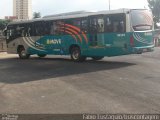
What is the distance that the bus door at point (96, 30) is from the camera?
2080 centimetres

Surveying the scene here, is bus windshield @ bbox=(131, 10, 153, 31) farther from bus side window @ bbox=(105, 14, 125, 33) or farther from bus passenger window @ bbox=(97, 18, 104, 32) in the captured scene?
bus passenger window @ bbox=(97, 18, 104, 32)

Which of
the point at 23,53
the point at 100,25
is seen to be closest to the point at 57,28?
the point at 100,25

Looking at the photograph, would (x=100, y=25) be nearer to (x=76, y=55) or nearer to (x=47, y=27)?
(x=76, y=55)

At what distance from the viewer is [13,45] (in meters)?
28.5

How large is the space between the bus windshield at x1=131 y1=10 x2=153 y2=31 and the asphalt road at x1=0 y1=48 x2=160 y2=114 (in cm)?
326

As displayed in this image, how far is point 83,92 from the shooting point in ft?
37.9

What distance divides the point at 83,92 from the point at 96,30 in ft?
32.8

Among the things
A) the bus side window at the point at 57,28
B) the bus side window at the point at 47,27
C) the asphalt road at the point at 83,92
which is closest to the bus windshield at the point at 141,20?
the asphalt road at the point at 83,92

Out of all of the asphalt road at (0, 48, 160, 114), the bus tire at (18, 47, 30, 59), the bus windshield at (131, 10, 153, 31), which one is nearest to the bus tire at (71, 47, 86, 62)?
the bus windshield at (131, 10, 153, 31)

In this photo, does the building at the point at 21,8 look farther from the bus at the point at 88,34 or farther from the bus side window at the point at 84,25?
the bus side window at the point at 84,25

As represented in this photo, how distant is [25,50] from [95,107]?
18708 millimetres

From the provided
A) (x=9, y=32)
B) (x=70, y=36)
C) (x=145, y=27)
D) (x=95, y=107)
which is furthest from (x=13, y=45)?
(x=95, y=107)

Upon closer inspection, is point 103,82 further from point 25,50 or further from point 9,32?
point 9,32

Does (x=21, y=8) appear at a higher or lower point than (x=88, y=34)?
higher
